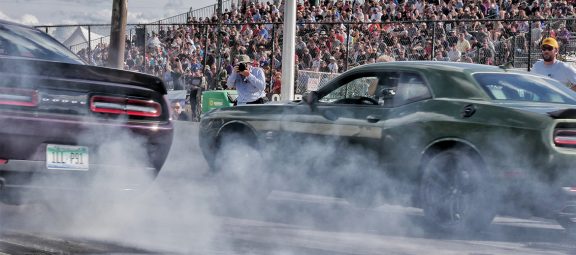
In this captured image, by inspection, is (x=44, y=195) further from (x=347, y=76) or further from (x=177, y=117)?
(x=177, y=117)

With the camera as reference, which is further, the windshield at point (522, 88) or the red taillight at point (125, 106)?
the windshield at point (522, 88)

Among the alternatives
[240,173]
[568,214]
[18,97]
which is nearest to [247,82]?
[240,173]

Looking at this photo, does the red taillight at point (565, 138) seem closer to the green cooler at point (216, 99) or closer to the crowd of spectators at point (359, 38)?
the crowd of spectators at point (359, 38)

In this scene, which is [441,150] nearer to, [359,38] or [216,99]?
[359,38]

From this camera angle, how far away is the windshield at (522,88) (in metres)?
7.20

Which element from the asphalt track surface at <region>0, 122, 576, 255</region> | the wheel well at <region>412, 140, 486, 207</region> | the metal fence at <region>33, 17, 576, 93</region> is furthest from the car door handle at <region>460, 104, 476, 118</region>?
the metal fence at <region>33, 17, 576, 93</region>

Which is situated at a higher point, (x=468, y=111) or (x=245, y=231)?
(x=468, y=111)

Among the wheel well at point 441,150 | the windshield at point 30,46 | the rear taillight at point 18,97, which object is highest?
the windshield at point 30,46

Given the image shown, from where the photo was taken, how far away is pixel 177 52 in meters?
22.1

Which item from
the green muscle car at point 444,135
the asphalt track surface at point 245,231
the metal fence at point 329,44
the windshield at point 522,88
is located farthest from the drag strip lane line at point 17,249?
the metal fence at point 329,44

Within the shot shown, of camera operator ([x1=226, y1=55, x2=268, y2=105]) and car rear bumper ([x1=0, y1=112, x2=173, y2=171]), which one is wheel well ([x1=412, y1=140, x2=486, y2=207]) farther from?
camera operator ([x1=226, y1=55, x2=268, y2=105])

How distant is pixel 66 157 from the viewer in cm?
588

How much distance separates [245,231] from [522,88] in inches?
100

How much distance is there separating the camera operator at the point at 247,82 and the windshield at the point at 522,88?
6311mm
